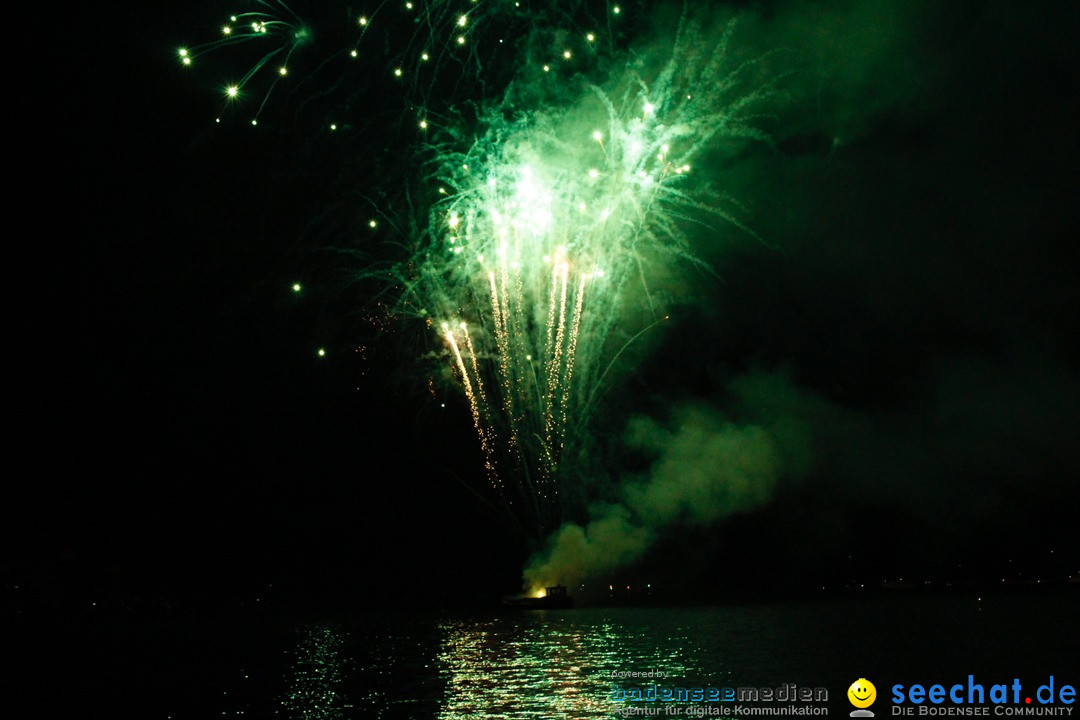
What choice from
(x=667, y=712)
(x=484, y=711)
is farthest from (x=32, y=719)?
(x=667, y=712)

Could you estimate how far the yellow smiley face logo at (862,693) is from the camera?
13688mm

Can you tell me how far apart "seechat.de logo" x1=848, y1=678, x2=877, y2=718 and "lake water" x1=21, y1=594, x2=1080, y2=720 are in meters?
A: 0.20

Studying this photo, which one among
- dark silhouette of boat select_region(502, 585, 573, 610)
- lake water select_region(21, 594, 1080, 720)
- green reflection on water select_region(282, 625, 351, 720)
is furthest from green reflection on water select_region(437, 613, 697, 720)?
dark silhouette of boat select_region(502, 585, 573, 610)

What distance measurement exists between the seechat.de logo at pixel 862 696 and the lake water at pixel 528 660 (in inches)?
8.1

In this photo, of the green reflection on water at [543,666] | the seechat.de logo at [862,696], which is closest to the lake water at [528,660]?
the green reflection on water at [543,666]

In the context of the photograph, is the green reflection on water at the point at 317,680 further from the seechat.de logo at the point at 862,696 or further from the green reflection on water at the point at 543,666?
the seechat.de logo at the point at 862,696

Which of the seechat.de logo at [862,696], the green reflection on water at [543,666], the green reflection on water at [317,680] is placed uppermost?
the seechat.de logo at [862,696]

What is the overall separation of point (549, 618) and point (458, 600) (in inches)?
841

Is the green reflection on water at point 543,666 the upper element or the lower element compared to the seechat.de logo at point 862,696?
lower

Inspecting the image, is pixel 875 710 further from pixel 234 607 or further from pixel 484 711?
pixel 234 607

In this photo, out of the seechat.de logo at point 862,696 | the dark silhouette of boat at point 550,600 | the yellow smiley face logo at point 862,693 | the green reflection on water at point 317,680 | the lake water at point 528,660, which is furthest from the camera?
the dark silhouette of boat at point 550,600

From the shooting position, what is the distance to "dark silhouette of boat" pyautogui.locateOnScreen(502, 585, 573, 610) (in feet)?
136

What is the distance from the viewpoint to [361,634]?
30.7 m

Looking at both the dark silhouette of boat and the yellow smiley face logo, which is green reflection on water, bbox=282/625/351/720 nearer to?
the yellow smiley face logo
